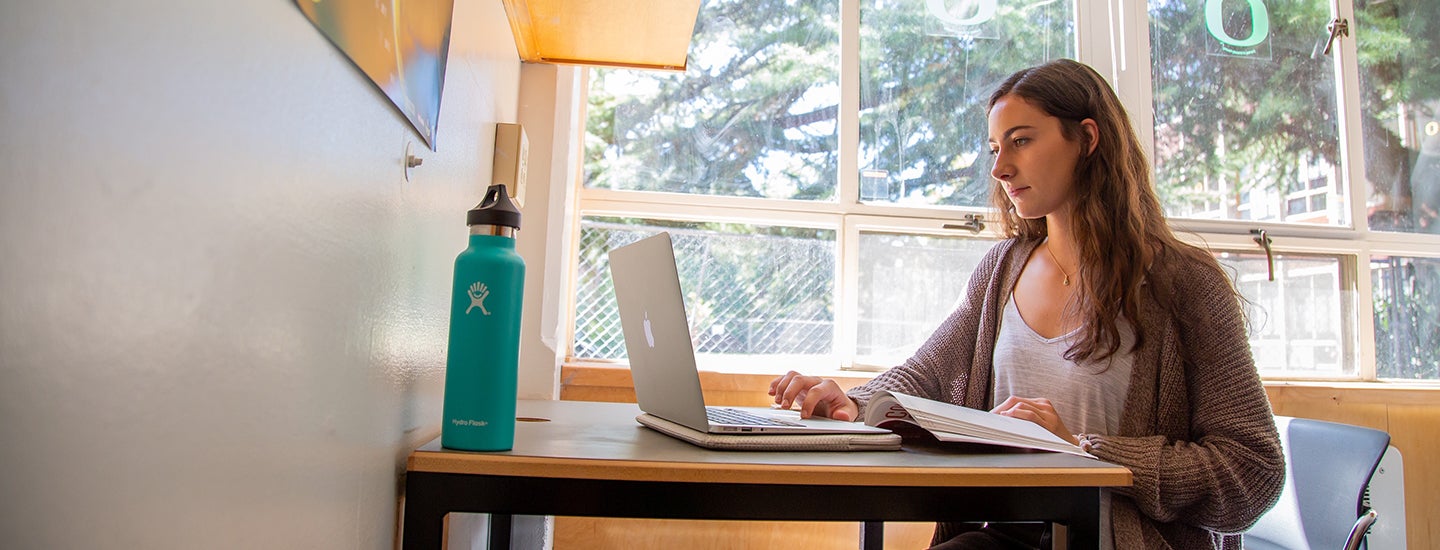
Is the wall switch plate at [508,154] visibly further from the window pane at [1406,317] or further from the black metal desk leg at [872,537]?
the window pane at [1406,317]

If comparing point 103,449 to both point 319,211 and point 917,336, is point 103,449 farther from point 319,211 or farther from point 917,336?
point 917,336

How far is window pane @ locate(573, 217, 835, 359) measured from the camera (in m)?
2.39

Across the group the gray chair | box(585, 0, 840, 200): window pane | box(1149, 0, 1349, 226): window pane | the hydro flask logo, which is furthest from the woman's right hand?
box(1149, 0, 1349, 226): window pane

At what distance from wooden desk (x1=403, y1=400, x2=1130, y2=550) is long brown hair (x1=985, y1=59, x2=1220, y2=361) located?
1.52 ft

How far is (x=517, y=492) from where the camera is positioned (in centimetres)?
81

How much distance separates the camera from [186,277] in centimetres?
39

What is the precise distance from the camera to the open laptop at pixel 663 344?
0.93 meters

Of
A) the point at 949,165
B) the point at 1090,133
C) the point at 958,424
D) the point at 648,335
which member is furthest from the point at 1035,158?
the point at 949,165

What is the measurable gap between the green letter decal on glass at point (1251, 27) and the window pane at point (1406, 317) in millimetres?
819

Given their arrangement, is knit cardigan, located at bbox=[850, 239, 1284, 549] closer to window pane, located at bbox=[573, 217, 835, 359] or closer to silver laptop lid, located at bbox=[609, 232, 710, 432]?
silver laptop lid, located at bbox=[609, 232, 710, 432]

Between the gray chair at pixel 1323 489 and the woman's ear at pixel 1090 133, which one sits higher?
the woman's ear at pixel 1090 133

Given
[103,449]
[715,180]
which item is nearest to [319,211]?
[103,449]

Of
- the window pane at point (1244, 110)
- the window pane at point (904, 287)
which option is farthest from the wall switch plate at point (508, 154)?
the window pane at point (1244, 110)

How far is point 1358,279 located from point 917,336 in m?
1.52
